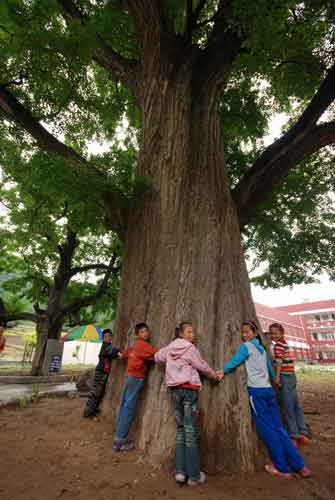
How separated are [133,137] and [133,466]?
9.00 meters

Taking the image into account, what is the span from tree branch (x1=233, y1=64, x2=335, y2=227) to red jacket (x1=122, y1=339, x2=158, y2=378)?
286 centimetres

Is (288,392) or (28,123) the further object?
(28,123)

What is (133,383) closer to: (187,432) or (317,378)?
(187,432)

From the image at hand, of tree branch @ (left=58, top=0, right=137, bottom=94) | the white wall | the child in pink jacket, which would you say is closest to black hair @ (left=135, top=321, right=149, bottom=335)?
the child in pink jacket

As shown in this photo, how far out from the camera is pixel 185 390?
9.82 feet

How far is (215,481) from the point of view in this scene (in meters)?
2.71

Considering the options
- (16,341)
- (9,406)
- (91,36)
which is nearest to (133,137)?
(91,36)

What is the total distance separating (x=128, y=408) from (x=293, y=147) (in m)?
4.70

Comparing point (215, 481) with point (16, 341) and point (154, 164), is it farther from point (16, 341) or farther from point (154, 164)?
point (16, 341)

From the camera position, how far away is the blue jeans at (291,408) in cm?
360

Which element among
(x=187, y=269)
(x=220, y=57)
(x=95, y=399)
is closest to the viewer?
(x=187, y=269)

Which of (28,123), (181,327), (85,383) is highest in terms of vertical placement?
(28,123)

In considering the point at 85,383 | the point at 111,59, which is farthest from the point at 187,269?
the point at 85,383

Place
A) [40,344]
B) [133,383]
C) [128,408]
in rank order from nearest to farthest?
[128,408], [133,383], [40,344]
